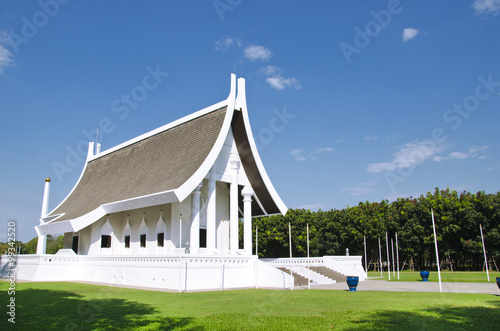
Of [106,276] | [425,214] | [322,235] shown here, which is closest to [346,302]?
[106,276]

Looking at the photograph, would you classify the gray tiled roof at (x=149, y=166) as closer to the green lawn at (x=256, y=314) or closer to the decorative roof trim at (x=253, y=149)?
the decorative roof trim at (x=253, y=149)

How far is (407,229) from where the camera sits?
34.0 meters

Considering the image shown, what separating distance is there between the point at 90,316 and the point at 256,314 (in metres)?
3.36

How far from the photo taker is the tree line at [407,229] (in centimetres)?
2989

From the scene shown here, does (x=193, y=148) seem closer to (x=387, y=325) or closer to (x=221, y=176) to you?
(x=221, y=176)

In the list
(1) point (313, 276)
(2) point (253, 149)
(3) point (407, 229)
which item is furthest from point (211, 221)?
(3) point (407, 229)

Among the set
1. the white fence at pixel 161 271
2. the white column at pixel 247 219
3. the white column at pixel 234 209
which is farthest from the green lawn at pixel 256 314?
the white column at pixel 247 219

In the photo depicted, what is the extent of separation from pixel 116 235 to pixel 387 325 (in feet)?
65.0

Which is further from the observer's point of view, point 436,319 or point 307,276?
point 307,276

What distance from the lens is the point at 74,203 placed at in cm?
2641

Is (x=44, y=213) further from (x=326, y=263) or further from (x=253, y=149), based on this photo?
(x=326, y=263)

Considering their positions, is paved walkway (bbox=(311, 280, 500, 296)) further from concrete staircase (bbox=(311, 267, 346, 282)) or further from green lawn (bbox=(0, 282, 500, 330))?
concrete staircase (bbox=(311, 267, 346, 282))

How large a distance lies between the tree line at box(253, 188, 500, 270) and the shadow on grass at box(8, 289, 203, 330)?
28032 mm

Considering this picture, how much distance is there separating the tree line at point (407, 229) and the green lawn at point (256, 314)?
22005 millimetres
